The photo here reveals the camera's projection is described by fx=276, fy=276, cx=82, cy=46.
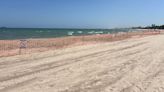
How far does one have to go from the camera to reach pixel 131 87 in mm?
8016

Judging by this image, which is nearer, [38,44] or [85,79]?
[85,79]

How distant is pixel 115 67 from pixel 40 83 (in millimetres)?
4136

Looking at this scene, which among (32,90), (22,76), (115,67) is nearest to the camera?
(32,90)

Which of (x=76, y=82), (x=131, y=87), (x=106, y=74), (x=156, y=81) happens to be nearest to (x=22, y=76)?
(x=76, y=82)

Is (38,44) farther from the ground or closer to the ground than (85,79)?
closer to the ground

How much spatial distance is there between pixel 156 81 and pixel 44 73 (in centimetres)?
399

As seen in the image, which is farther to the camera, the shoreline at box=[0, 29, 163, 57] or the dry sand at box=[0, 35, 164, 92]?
the shoreline at box=[0, 29, 163, 57]

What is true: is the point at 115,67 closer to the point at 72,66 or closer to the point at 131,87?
the point at 72,66

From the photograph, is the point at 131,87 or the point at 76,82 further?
the point at 76,82

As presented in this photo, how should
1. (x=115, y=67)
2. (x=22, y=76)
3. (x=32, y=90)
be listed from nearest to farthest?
(x=32, y=90) < (x=22, y=76) < (x=115, y=67)

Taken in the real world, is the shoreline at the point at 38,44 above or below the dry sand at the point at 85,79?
below

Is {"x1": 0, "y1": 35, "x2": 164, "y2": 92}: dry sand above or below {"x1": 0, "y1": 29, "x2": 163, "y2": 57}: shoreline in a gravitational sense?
above

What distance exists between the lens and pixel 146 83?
8594mm

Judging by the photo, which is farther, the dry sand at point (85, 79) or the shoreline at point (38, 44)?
the shoreline at point (38, 44)
